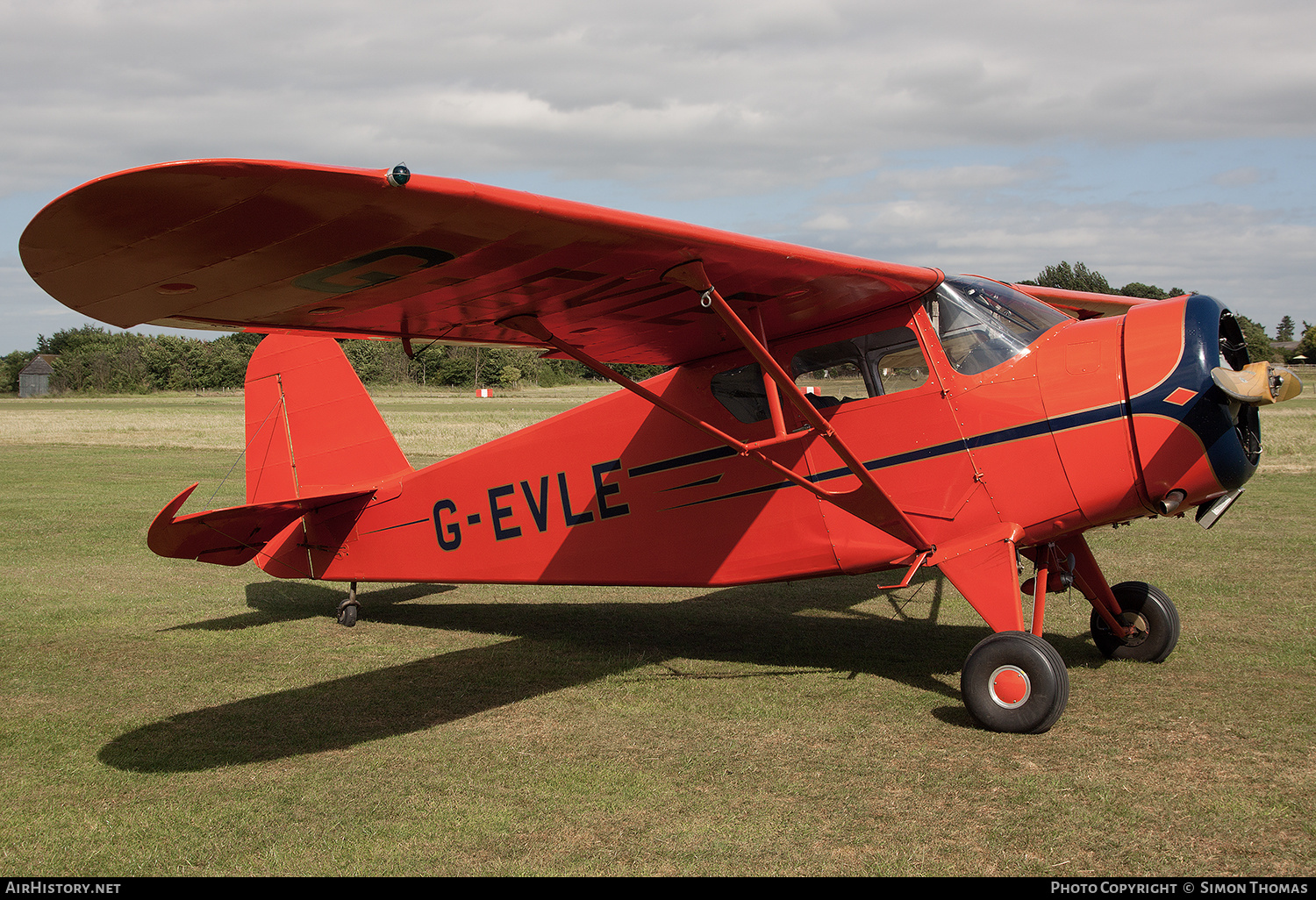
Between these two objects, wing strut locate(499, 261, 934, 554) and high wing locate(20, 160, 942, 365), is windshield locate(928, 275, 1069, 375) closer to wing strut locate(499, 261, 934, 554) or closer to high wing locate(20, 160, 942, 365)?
high wing locate(20, 160, 942, 365)

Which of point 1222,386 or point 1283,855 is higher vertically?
point 1222,386

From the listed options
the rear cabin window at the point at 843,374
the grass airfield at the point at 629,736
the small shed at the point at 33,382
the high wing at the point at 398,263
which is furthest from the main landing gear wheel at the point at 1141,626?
the small shed at the point at 33,382

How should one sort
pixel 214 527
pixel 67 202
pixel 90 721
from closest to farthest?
1. pixel 67 202
2. pixel 90 721
3. pixel 214 527

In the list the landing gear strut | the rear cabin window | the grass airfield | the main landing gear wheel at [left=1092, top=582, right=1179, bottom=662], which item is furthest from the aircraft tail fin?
the main landing gear wheel at [left=1092, top=582, right=1179, bottom=662]

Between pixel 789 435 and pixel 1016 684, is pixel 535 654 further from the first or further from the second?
pixel 1016 684

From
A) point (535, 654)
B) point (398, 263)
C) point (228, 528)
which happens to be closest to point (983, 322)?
point (398, 263)

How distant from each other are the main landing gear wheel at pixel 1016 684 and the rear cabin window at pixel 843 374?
1658 mm

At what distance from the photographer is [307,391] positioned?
8.48 meters

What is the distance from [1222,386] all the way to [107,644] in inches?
319

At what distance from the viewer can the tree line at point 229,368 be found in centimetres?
8325

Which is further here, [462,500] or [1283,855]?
[462,500]

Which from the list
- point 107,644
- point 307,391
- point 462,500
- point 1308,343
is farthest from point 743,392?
point 1308,343

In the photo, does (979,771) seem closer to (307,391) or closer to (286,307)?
(286,307)

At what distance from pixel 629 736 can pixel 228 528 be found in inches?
154
